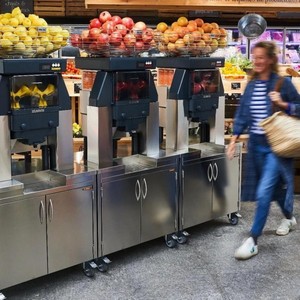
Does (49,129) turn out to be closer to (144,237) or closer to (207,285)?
(144,237)

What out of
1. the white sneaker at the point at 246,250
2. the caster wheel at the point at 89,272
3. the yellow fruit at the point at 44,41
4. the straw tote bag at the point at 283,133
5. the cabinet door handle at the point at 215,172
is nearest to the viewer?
the yellow fruit at the point at 44,41

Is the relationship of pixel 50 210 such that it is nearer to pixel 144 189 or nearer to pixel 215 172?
pixel 144 189

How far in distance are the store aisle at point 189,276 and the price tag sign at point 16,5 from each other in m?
5.77

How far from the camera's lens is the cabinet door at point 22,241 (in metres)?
3.38

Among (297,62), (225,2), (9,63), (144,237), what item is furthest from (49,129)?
(297,62)

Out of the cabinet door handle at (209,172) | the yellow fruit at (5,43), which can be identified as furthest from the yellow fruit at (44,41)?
the cabinet door handle at (209,172)

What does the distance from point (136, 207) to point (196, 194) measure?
678 millimetres

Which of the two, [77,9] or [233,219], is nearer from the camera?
[233,219]

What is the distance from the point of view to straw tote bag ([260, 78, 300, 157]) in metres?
3.77

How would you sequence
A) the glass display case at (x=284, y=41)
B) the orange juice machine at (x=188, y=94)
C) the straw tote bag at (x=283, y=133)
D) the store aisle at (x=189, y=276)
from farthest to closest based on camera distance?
the glass display case at (x=284, y=41)
the orange juice machine at (x=188, y=94)
the straw tote bag at (x=283, y=133)
the store aisle at (x=189, y=276)

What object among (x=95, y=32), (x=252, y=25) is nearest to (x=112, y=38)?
(x=95, y=32)

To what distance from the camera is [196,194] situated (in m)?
4.59

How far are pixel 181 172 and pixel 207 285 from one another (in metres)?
0.99

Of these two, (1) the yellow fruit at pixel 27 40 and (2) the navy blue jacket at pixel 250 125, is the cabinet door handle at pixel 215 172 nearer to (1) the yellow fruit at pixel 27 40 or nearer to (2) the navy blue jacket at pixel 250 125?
(2) the navy blue jacket at pixel 250 125
